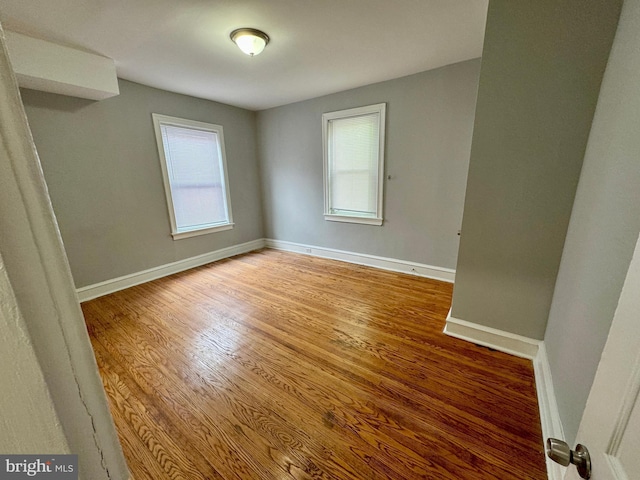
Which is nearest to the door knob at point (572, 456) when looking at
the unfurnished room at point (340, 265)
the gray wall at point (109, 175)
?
the unfurnished room at point (340, 265)

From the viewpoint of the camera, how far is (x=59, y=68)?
2150mm

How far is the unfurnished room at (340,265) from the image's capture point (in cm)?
44

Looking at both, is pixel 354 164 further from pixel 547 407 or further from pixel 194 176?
pixel 547 407

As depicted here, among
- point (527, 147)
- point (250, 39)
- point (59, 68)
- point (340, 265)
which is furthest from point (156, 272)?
point (527, 147)

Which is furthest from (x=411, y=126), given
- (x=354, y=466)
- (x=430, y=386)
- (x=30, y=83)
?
(x=30, y=83)

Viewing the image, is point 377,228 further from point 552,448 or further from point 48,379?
point 48,379

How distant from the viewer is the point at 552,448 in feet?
1.82

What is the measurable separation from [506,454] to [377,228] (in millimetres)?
2664

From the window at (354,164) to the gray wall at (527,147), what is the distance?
168cm

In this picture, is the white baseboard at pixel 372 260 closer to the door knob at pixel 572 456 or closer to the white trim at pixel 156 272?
the white trim at pixel 156 272

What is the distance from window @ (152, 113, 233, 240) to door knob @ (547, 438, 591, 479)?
3995 millimetres

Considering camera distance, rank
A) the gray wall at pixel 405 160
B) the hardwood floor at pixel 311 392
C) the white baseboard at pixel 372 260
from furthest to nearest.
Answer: the white baseboard at pixel 372 260 → the gray wall at pixel 405 160 → the hardwood floor at pixel 311 392
